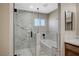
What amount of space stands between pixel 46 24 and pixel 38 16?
0.19 m

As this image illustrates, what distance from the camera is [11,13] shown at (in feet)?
4.44

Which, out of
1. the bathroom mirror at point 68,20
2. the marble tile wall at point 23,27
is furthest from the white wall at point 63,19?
the marble tile wall at point 23,27

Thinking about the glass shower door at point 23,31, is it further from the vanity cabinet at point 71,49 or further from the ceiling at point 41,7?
the vanity cabinet at point 71,49

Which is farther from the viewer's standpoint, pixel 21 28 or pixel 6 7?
pixel 21 28

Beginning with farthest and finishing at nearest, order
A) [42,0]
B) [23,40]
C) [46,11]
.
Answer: [23,40], [46,11], [42,0]

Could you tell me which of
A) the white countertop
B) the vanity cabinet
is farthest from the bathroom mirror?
the vanity cabinet

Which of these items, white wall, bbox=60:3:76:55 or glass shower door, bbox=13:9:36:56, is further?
glass shower door, bbox=13:9:36:56

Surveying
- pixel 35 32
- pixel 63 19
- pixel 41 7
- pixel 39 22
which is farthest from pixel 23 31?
pixel 63 19

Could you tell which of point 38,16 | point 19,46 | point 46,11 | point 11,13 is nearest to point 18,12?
point 11,13

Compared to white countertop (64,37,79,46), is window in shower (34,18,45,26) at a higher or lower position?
higher

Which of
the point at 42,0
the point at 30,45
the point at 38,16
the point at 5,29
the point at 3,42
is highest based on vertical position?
the point at 42,0

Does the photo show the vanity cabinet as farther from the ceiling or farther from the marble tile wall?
the ceiling

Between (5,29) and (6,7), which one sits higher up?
(6,7)

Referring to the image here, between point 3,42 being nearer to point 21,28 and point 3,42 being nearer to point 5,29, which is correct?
point 5,29
